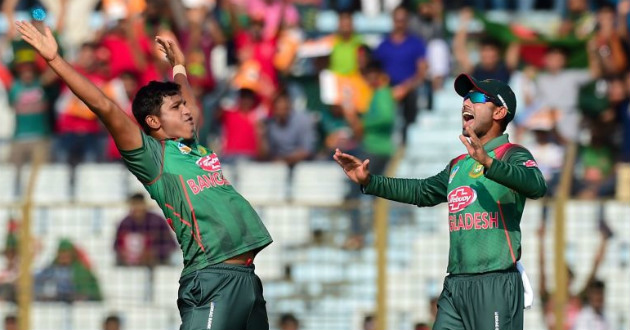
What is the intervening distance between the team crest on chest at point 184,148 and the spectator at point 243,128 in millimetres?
6887

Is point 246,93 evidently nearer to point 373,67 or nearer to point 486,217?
point 373,67

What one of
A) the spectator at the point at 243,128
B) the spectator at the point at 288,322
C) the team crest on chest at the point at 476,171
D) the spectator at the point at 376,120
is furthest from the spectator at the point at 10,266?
the team crest on chest at the point at 476,171

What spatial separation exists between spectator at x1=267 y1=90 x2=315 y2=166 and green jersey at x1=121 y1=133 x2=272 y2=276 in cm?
711

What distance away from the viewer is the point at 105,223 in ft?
43.6

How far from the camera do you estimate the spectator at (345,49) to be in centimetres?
1628

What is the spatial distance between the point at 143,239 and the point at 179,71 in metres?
4.46

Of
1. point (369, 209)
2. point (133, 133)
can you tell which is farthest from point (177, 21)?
point (133, 133)

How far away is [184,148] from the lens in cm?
808

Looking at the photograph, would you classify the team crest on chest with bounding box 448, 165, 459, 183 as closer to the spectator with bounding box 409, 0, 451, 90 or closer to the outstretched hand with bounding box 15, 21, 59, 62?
the outstretched hand with bounding box 15, 21, 59, 62

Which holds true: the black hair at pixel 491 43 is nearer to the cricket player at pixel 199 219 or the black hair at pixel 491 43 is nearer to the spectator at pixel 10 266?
the spectator at pixel 10 266

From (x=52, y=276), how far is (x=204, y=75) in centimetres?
405

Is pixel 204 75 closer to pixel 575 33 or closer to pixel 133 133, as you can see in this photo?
pixel 575 33

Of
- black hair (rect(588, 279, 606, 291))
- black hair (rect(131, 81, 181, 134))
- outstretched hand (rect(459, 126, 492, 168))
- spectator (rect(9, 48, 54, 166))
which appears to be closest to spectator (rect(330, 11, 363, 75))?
spectator (rect(9, 48, 54, 166))

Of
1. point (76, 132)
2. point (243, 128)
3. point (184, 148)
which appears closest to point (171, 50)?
point (184, 148)
